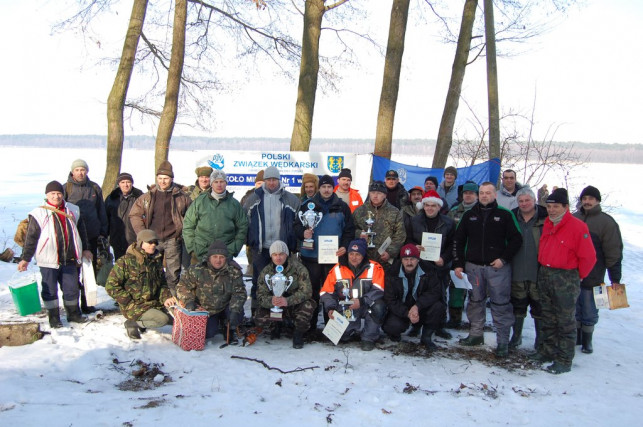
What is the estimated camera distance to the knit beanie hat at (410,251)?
588 centimetres

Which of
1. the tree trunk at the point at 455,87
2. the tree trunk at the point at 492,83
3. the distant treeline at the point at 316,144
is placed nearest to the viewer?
the tree trunk at the point at 492,83

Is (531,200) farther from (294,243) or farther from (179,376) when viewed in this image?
(179,376)

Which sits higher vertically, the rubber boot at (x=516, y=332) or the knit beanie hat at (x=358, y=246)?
the knit beanie hat at (x=358, y=246)

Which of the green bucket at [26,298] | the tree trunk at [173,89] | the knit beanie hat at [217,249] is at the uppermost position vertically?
the tree trunk at [173,89]

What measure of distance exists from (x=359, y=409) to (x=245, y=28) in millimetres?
12456

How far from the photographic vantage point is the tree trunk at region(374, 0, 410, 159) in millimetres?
9875

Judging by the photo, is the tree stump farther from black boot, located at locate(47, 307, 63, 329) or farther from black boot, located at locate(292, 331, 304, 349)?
black boot, located at locate(292, 331, 304, 349)

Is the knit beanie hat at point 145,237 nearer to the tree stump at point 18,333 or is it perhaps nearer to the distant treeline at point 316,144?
the tree stump at point 18,333

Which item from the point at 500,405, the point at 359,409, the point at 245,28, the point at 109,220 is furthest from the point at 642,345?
the point at 245,28

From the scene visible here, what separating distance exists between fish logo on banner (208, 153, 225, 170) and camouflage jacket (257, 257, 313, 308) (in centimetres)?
349

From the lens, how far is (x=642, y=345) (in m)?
6.36

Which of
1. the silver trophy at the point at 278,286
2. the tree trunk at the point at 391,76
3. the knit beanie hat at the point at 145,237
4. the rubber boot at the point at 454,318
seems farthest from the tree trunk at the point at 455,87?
the knit beanie hat at the point at 145,237

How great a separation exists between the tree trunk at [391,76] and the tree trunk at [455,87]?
7.09 ft

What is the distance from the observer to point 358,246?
5.88 metres
